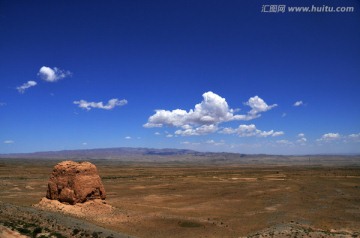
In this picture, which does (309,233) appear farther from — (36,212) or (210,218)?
(36,212)

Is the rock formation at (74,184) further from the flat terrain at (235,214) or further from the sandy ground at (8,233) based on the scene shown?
the sandy ground at (8,233)

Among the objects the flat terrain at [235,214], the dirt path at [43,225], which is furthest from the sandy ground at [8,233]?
the flat terrain at [235,214]

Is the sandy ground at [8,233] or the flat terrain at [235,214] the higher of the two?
the sandy ground at [8,233]

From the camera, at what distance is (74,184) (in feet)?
99.6

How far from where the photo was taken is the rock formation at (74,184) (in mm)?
30359

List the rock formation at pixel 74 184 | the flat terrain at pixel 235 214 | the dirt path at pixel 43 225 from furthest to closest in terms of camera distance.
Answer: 1. the rock formation at pixel 74 184
2. the flat terrain at pixel 235 214
3. the dirt path at pixel 43 225

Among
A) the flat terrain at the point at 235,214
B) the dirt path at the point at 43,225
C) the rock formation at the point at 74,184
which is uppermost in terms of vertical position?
the rock formation at the point at 74,184

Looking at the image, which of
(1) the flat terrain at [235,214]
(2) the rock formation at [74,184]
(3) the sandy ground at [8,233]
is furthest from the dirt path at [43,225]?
(2) the rock formation at [74,184]

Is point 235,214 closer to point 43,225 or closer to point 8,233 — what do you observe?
point 43,225

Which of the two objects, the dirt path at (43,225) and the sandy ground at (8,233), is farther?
the dirt path at (43,225)

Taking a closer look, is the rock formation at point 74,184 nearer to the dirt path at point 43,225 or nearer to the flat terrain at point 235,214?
the flat terrain at point 235,214

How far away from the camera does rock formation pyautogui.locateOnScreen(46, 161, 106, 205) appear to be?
3036 cm

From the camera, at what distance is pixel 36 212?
26.1 meters

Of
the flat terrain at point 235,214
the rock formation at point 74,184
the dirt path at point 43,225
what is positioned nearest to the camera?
the dirt path at point 43,225
